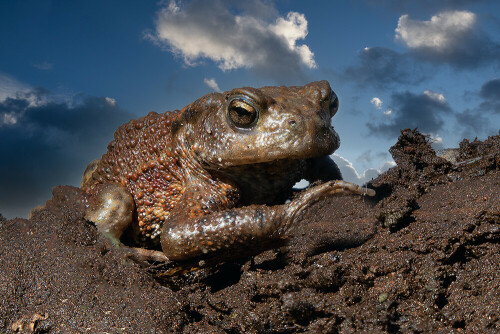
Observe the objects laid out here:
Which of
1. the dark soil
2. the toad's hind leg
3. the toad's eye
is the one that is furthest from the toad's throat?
the toad's hind leg

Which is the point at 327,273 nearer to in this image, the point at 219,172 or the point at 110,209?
the point at 219,172

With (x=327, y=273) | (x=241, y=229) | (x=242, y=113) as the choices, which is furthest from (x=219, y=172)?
(x=327, y=273)

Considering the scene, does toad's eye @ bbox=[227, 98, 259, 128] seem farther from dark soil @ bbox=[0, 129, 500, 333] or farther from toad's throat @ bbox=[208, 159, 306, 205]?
dark soil @ bbox=[0, 129, 500, 333]

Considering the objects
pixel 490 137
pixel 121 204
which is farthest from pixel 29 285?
pixel 490 137

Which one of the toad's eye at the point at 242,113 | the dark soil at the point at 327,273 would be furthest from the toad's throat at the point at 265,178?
the dark soil at the point at 327,273

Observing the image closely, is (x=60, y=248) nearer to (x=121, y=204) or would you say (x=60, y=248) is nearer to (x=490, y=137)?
(x=121, y=204)
